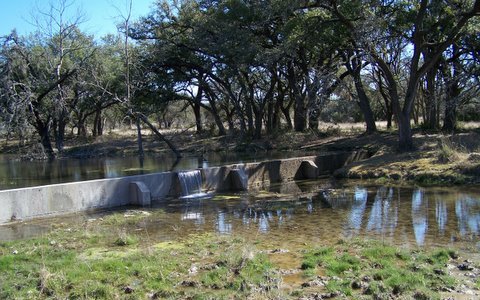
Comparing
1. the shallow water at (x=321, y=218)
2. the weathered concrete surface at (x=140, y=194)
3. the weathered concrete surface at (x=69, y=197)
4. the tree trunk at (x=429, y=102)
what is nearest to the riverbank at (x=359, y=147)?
the tree trunk at (x=429, y=102)

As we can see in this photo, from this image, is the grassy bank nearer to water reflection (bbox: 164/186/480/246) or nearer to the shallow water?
the shallow water

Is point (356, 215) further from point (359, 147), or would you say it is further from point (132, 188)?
point (359, 147)

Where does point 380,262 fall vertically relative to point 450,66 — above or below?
below

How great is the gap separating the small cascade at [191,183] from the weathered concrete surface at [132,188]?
219 millimetres

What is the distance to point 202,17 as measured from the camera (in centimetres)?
Result: 3644

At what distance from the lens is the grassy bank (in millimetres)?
6879

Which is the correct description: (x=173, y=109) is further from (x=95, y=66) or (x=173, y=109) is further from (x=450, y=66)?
(x=450, y=66)

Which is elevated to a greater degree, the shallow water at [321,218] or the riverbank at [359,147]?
the riverbank at [359,147]

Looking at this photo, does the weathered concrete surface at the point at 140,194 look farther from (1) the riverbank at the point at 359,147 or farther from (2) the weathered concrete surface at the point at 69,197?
(1) the riverbank at the point at 359,147

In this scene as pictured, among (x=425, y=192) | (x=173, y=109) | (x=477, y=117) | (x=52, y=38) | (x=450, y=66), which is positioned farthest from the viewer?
(x=173, y=109)

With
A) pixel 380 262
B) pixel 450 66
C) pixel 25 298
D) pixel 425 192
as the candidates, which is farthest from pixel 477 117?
pixel 25 298

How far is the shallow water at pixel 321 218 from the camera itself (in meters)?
10.6

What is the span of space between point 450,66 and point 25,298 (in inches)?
1263

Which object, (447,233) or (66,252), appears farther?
(447,233)
